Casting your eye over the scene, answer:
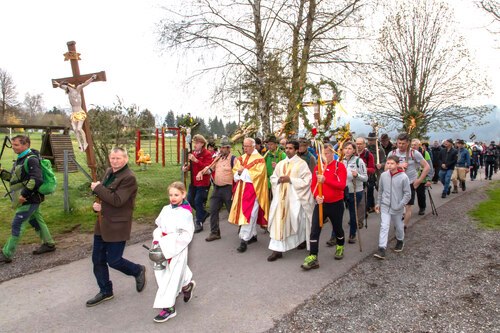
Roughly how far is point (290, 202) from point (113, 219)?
2.96 meters

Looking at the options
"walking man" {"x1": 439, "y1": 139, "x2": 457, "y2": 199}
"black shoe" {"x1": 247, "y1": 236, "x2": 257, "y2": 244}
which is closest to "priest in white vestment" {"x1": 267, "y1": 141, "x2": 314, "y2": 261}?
"black shoe" {"x1": 247, "y1": 236, "x2": 257, "y2": 244}

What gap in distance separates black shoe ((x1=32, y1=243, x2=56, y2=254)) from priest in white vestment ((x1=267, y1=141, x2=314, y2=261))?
374cm

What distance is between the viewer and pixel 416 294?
4.39m

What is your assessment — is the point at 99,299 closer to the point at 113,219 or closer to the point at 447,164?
the point at 113,219

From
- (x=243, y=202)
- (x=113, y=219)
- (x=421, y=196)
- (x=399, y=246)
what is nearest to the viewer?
(x=113, y=219)

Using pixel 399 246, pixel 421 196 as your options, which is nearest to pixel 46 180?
pixel 399 246

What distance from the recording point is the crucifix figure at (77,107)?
4.37 metres

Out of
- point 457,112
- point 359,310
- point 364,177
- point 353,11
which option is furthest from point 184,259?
point 457,112

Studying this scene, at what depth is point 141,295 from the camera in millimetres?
4391

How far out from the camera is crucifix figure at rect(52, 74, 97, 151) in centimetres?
437

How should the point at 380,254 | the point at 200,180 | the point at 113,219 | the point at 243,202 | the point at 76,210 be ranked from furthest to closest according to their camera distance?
the point at 76,210 < the point at 200,180 < the point at 243,202 < the point at 380,254 < the point at 113,219

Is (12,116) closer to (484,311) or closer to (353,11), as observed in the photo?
(353,11)

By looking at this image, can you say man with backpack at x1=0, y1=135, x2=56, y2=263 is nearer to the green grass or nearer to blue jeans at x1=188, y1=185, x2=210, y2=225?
blue jeans at x1=188, y1=185, x2=210, y2=225

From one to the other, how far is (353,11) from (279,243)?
35.4 feet
